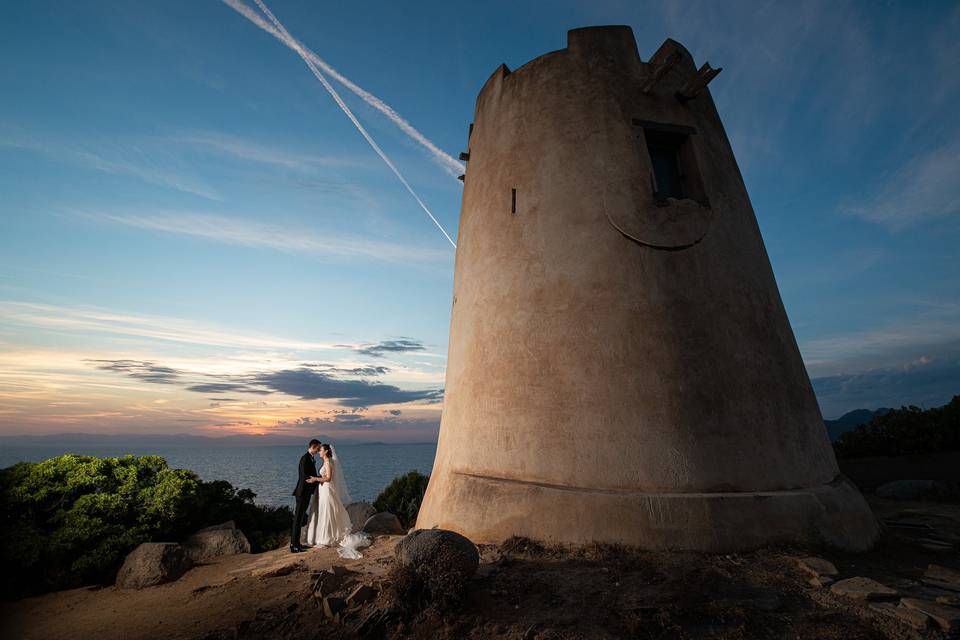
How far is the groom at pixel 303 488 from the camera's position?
8906mm

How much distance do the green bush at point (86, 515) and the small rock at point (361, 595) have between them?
6078 mm

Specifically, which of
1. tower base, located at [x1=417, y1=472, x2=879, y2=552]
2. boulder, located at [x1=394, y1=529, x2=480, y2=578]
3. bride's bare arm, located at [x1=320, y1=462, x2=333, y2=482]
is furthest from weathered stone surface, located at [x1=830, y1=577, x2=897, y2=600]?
bride's bare arm, located at [x1=320, y1=462, x2=333, y2=482]

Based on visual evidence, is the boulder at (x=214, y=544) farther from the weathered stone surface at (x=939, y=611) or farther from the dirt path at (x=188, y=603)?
the weathered stone surface at (x=939, y=611)

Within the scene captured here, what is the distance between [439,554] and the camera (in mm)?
5152

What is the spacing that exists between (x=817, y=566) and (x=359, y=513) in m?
9.23

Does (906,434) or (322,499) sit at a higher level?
(906,434)

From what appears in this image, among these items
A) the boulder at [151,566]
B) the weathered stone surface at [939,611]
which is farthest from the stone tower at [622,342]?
the boulder at [151,566]

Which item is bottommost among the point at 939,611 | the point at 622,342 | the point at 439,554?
the point at 939,611

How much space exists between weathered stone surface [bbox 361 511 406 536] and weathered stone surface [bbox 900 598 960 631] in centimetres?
835

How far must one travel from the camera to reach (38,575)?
8094 millimetres

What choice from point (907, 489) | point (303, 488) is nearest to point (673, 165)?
point (303, 488)

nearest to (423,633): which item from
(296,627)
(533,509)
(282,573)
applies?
(296,627)

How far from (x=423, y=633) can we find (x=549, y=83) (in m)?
9.35

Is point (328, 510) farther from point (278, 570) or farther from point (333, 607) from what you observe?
point (333, 607)
